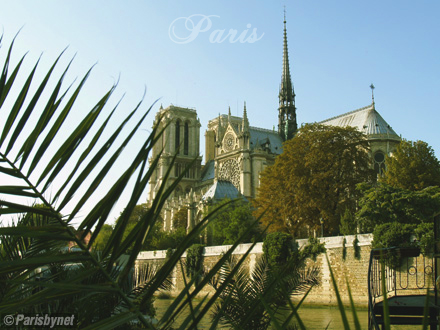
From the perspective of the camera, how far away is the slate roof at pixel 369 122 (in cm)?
4847

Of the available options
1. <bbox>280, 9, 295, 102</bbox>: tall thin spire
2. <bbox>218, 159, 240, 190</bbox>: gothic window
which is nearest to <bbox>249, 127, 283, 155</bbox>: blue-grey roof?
<bbox>218, 159, 240, 190</bbox>: gothic window

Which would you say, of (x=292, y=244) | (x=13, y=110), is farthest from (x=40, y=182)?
(x=292, y=244)

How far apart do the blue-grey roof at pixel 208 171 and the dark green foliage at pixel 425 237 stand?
55026 millimetres

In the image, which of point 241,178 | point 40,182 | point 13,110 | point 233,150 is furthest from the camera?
point 233,150

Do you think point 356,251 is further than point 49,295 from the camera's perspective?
Yes

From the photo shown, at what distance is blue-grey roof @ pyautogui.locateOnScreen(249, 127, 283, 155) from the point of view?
65562mm

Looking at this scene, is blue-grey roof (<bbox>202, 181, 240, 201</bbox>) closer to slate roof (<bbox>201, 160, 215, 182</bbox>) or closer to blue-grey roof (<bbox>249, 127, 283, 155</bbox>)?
blue-grey roof (<bbox>249, 127, 283, 155</bbox>)

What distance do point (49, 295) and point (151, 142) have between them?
578 mm

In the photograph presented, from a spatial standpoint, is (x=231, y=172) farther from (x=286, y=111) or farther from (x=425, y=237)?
(x=425, y=237)

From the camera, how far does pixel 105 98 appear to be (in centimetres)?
187

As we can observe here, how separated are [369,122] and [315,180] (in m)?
22.2

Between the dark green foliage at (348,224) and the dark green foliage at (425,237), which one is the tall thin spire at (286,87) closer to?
the dark green foliage at (348,224)

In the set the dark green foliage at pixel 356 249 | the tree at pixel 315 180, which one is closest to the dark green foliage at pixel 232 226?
the tree at pixel 315 180

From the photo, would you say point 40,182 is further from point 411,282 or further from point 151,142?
point 411,282
